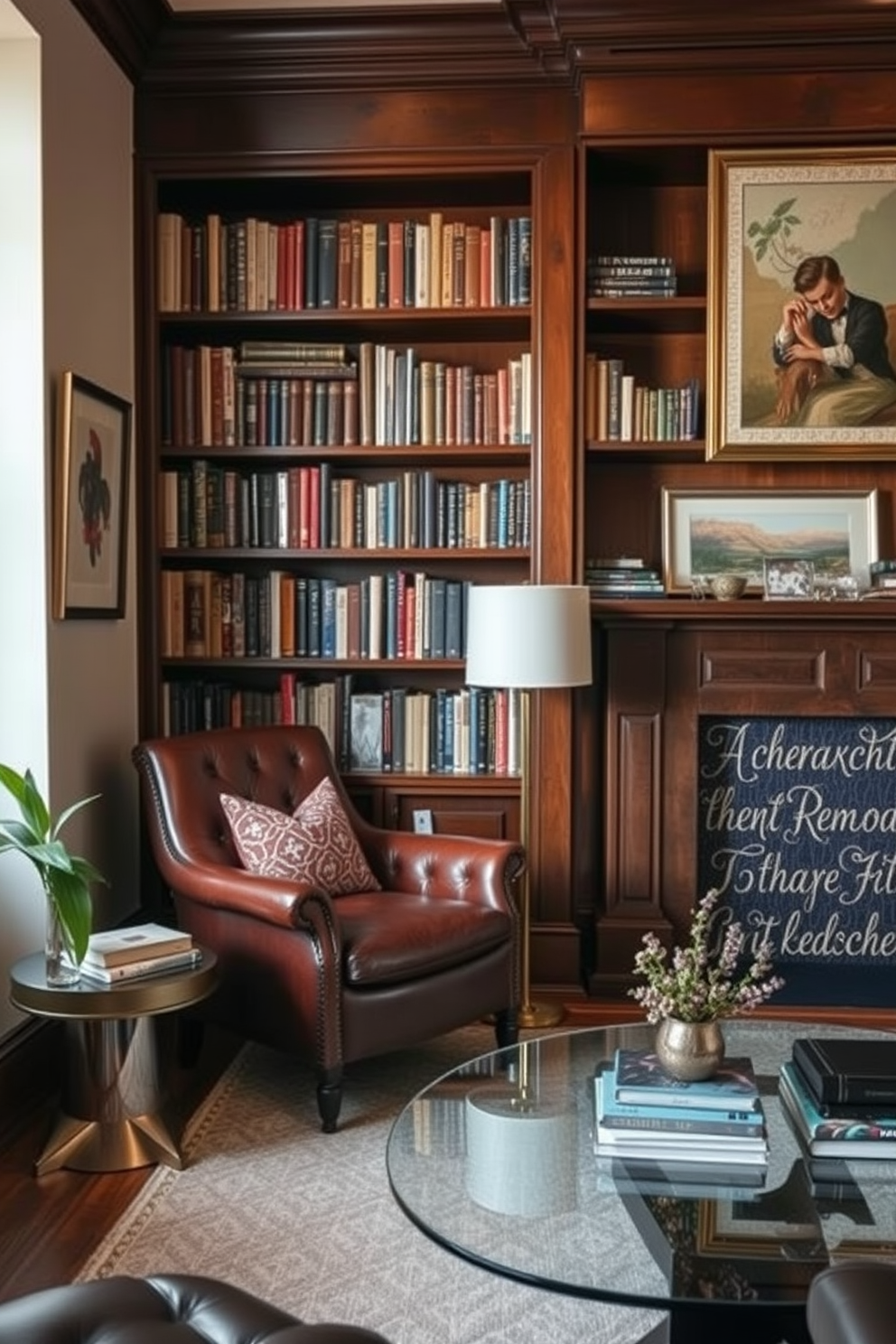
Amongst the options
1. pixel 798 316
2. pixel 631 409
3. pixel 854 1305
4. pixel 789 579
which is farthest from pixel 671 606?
pixel 854 1305

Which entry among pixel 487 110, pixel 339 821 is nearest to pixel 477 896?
pixel 339 821

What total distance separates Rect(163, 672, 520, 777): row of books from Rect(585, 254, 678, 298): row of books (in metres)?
1.29

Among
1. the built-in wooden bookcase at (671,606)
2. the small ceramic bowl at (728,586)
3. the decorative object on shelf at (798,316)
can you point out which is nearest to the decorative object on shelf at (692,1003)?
the built-in wooden bookcase at (671,606)

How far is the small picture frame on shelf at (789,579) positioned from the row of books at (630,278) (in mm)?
897

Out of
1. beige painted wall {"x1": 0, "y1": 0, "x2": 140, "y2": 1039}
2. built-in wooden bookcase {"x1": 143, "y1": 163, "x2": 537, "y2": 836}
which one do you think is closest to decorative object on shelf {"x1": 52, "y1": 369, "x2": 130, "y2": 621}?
beige painted wall {"x1": 0, "y1": 0, "x2": 140, "y2": 1039}

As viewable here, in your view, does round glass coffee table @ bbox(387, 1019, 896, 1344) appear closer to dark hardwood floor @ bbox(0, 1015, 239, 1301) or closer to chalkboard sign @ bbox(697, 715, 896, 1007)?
dark hardwood floor @ bbox(0, 1015, 239, 1301)

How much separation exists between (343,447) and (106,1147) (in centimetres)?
213

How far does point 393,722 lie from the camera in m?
3.81

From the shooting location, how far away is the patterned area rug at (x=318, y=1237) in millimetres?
1979

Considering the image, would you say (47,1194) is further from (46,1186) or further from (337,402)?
(337,402)

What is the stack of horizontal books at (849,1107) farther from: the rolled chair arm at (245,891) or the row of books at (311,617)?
the row of books at (311,617)

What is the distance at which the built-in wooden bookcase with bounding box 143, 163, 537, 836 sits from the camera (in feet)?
12.1

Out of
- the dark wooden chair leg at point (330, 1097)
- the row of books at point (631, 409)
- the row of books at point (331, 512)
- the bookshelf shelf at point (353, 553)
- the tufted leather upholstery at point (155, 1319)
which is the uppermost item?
the row of books at point (631, 409)

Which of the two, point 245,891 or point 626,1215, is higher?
point 245,891
